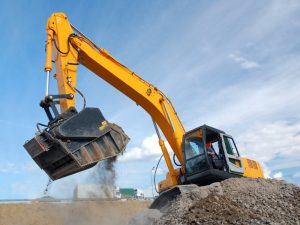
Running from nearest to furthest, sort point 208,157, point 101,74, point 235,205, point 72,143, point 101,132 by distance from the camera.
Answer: point 235,205 → point 72,143 → point 101,132 → point 208,157 → point 101,74

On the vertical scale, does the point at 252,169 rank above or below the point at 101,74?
below

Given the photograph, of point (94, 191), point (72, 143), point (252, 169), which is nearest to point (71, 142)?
point (72, 143)

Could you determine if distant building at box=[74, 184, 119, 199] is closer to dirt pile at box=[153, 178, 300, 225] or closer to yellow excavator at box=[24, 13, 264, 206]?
yellow excavator at box=[24, 13, 264, 206]

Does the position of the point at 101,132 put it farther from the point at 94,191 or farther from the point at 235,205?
the point at 94,191

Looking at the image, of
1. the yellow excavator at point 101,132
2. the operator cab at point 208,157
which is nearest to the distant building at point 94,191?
the yellow excavator at point 101,132

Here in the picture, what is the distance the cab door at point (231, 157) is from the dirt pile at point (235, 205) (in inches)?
31.3

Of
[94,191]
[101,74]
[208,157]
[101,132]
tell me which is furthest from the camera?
[94,191]

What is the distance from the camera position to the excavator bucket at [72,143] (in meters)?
7.14

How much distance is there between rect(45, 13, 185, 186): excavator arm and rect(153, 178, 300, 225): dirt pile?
2.31 metres

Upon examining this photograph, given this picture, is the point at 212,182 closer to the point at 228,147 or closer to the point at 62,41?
the point at 228,147

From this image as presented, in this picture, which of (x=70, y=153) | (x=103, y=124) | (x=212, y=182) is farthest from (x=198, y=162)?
(x=70, y=153)

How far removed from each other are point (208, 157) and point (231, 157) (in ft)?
2.73

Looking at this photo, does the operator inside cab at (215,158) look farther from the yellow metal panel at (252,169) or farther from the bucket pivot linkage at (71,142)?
the bucket pivot linkage at (71,142)

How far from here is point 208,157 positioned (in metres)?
8.90
